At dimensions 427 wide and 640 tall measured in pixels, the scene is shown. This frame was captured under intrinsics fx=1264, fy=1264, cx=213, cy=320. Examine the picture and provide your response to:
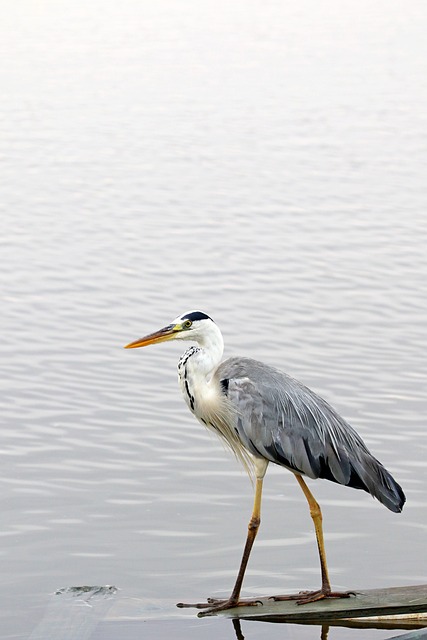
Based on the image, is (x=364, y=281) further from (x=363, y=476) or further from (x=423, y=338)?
(x=363, y=476)

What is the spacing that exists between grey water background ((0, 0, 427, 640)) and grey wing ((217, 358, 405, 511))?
808mm

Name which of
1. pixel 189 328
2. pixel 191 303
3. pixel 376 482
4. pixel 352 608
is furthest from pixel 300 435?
pixel 191 303

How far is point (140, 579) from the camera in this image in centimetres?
725

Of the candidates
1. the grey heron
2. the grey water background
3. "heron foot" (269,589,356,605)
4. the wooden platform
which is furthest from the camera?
Result: the grey water background

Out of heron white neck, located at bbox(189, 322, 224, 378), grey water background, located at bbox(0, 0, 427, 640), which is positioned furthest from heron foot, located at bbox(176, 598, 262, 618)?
heron white neck, located at bbox(189, 322, 224, 378)

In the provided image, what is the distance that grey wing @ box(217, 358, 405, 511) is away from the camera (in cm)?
648

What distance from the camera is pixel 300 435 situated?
6523mm

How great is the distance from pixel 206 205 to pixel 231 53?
14778 mm

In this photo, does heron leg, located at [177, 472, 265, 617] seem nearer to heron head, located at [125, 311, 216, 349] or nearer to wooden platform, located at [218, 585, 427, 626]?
wooden platform, located at [218, 585, 427, 626]

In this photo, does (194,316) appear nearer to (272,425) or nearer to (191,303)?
(272,425)

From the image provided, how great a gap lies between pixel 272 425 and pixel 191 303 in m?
6.21

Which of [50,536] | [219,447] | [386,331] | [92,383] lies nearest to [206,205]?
[386,331]

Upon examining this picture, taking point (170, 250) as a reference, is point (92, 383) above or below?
below

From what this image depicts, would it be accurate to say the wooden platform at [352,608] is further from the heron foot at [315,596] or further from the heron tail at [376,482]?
the heron tail at [376,482]
